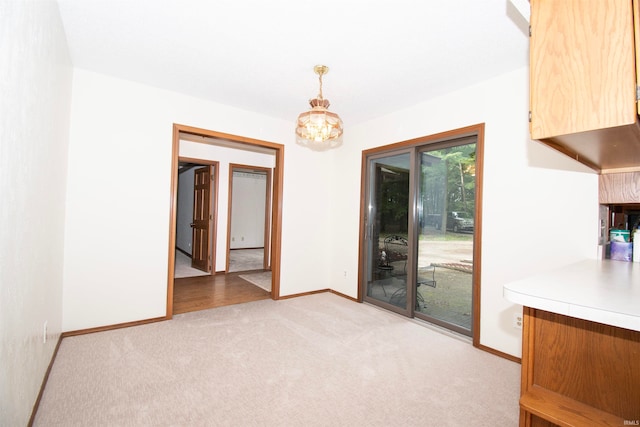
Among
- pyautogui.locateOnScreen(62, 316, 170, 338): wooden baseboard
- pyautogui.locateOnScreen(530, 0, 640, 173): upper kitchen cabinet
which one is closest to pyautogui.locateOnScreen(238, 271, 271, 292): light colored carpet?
pyautogui.locateOnScreen(62, 316, 170, 338): wooden baseboard

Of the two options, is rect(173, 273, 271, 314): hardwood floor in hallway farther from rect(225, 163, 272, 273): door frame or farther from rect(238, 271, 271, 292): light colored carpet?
rect(225, 163, 272, 273): door frame

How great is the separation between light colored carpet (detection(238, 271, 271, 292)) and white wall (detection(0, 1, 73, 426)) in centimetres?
273

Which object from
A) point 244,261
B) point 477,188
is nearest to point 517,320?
point 477,188

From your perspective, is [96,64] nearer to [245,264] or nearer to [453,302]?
[453,302]

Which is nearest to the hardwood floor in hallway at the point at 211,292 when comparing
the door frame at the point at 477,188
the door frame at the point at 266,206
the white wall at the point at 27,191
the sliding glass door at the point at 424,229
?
the door frame at the point at 266,206

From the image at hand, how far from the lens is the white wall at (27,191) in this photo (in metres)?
1.16

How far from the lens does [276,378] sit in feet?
6.82

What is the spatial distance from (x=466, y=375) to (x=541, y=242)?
1.22 metres

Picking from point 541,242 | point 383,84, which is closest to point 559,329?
point 541,242

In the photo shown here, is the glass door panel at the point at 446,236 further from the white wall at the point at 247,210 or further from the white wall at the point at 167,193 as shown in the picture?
the white wall at the point at 247,210

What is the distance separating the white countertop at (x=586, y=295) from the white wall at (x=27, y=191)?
1.99 m

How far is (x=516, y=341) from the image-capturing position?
241cm

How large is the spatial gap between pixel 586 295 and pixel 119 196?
3.51 meters

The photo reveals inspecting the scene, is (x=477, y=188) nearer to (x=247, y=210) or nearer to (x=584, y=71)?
(x=584, y=71)
